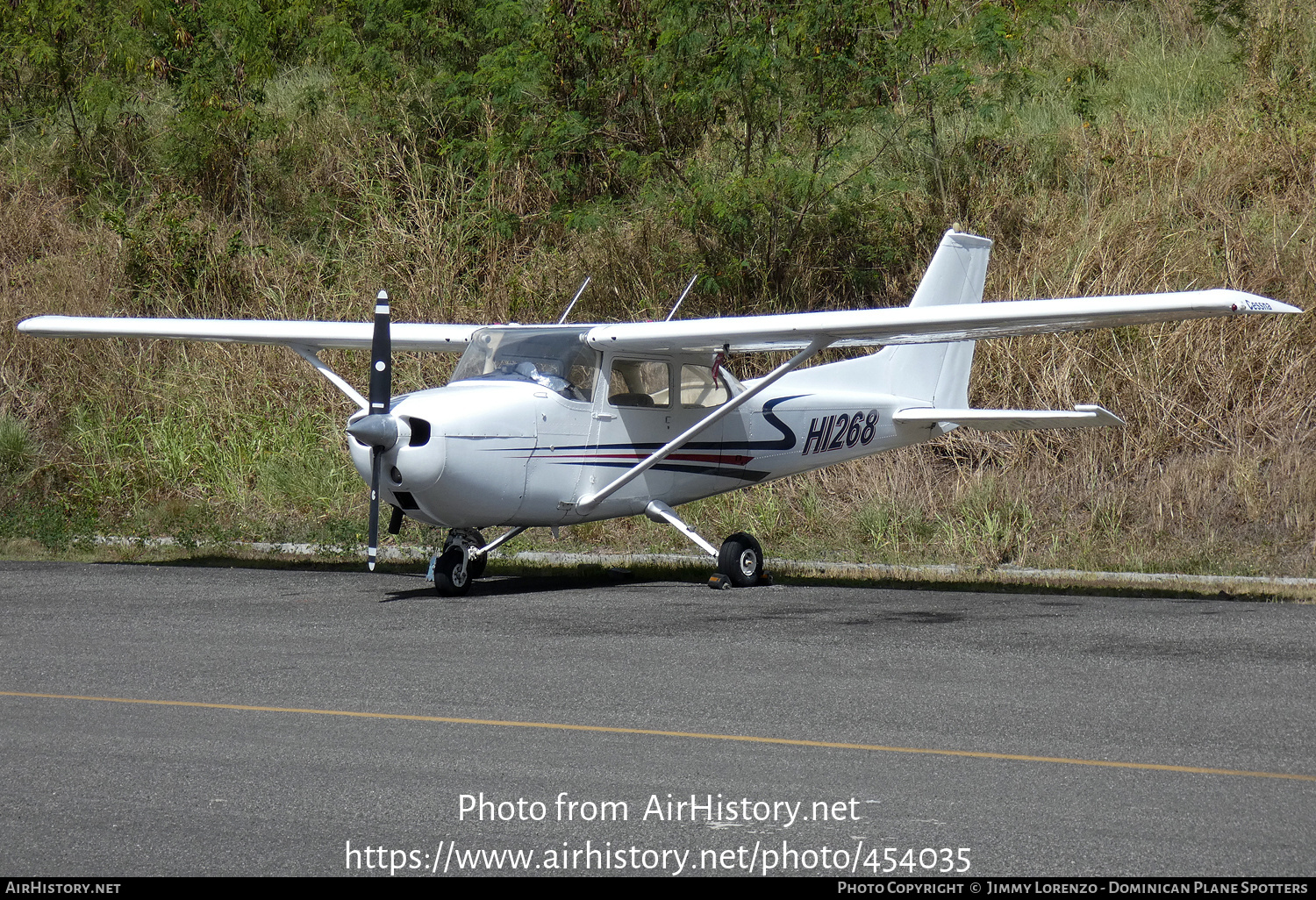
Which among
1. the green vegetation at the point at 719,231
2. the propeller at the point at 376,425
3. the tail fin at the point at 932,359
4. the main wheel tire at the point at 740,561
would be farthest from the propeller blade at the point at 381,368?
the green vegetation at the point at 719,231

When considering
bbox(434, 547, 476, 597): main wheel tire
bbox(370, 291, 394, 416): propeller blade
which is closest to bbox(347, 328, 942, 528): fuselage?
bbox(370, 291, 394, 416): propeller blade

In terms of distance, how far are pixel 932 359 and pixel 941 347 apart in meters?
0.16

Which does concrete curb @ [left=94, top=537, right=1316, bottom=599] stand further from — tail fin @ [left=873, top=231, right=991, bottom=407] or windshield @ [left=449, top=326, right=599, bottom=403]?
windshield @ [left=449, top=326, right=599, bottom=403]

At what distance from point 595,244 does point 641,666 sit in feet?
43.8

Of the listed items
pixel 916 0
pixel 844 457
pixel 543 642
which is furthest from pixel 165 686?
pixel 916 0

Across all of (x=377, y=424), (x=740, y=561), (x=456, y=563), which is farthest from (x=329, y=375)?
(x=740, y=561)

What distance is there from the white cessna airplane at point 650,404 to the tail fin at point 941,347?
0.06 ft

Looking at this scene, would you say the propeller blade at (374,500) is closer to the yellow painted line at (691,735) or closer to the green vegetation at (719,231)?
the yellow painted line at (691,735)

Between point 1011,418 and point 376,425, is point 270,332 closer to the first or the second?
point 376,425

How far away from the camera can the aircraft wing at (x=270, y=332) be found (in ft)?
44.4

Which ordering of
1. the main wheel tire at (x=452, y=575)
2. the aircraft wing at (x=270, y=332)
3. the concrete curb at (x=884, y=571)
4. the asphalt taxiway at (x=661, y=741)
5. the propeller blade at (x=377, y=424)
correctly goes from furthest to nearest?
the aircraft wing at (x=270, y=332), the concrete curb at (x=884, y=571), the main wheel tire at (x=452, y=575), the propeller blade at (x=377, y=424), the asphalt taxiway at (x=661, y=741)

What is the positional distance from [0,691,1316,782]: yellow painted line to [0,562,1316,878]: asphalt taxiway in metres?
0.02

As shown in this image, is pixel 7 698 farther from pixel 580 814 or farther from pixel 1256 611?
pixel 1256 611

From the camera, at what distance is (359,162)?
72.9 feet
